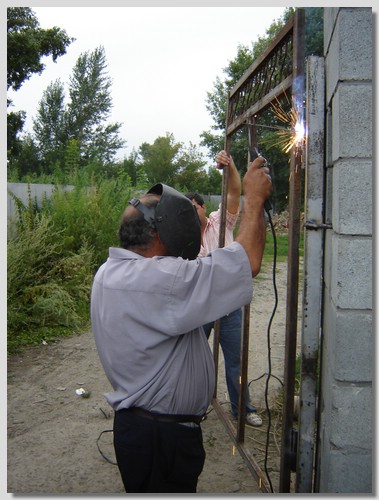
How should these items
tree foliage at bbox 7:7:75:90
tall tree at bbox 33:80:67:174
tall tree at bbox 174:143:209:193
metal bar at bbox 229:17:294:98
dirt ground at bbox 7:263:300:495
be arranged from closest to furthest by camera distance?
1. metal bar at bbox 229:17:294:98
2. dirt ground at bbox 7:263:300:495
3. tree foliage at bbox 7:7:75:90
4. tall tree at bbox 174:143:209:193
5. tall tree at bbox 33:80:67:174

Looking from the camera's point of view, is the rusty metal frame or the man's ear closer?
the man's ear

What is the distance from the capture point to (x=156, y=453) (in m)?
2.33

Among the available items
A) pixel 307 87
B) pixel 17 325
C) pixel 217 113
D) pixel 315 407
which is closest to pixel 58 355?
pixel 17 325

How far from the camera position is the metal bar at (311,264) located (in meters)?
2.48

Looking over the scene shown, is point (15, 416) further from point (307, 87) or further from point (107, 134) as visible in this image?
point (107, 134)

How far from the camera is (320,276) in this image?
252 cm

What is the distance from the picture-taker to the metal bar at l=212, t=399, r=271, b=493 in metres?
3.30

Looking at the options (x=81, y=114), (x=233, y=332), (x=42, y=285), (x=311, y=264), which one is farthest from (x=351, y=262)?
(x=81, y=114)

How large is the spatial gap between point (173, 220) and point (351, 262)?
2.71 ft

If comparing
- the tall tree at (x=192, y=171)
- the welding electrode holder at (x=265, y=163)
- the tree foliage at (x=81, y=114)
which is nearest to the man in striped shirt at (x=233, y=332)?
the welding electrode holder at (x=265, y=163)

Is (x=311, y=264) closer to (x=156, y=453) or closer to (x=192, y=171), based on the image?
(x=156, y=453)

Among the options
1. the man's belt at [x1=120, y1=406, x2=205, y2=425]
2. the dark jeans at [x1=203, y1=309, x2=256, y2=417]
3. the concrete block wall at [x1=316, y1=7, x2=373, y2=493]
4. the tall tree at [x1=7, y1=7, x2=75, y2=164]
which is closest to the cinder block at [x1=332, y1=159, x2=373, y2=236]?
the concrete block wall at [x1=316, y1=7, x2=373, y2=493]

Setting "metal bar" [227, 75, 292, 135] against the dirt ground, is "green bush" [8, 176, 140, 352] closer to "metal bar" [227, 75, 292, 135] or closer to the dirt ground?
the dirt ground

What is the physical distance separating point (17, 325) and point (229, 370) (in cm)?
419
